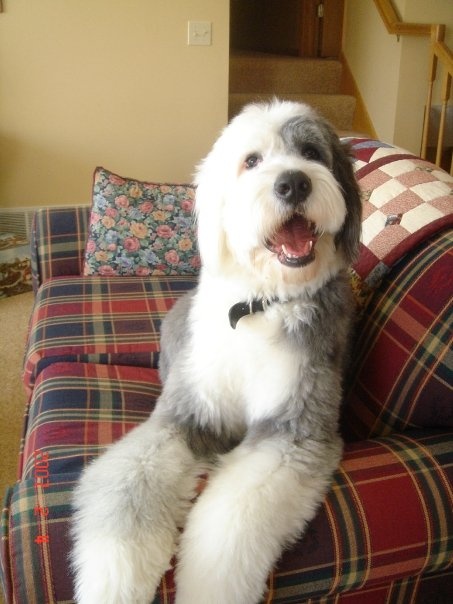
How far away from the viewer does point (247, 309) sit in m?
1.21

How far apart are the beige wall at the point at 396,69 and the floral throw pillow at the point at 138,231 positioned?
7.36 feet

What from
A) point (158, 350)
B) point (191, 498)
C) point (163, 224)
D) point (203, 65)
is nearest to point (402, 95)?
point (203, 65)

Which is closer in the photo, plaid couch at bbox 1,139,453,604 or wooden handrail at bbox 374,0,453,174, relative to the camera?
plaid couch at bbox 1,139,453,604

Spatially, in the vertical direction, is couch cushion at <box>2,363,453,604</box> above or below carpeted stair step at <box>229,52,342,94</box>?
below

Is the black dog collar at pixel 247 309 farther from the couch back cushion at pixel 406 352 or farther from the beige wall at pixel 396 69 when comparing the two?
the beige wall at pixel 396 69

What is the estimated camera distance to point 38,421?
1.44 m

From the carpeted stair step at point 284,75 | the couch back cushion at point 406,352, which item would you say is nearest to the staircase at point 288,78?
the carpeted stair step at point 284,75

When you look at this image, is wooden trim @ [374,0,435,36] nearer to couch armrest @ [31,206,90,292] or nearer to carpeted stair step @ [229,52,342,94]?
carpeted stair step @ [229,52,342,94]

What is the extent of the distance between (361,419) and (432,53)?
9.72ft

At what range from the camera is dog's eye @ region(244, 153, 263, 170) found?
3.85 ft

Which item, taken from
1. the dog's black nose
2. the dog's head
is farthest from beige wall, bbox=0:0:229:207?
the dog's black nose

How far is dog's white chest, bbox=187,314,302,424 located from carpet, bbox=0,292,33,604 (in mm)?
816

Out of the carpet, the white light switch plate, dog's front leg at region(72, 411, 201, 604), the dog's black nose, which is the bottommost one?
the carpet

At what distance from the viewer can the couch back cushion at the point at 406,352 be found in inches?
46.6
